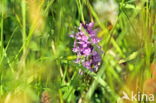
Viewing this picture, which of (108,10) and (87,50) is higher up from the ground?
(108,10)

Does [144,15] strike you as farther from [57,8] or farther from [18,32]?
[18,32]

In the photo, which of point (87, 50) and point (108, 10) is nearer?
point (87, 50)

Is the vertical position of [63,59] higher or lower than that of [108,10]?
lower

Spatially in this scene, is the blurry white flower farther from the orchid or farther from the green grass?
the orchid

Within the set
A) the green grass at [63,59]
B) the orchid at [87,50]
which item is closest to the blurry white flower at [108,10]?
the green grass at [63,59]

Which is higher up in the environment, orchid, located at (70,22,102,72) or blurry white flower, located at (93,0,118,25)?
blurry white flower, located at (93,0,118,25)

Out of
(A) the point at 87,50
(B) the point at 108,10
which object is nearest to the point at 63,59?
(A) the point at 87,50

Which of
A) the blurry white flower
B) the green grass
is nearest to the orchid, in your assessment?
the green grass

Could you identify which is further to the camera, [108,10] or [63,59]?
[108,10]

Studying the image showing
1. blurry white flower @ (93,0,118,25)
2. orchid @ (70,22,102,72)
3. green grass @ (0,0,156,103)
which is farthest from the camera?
blurry white flower @ (93,0,118,25)

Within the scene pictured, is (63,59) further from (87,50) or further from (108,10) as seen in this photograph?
(108,10)
